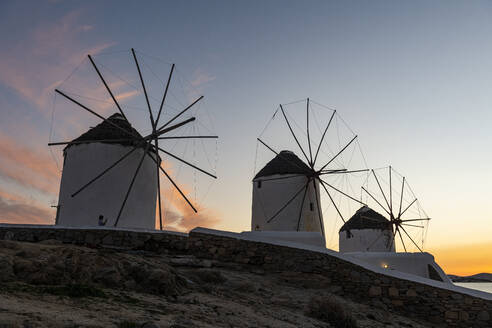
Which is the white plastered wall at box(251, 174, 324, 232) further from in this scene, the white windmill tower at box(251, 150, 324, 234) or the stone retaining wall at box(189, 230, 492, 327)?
the stone retaining wall at box(189, 230, 492, 327)

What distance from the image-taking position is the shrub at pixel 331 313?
645 centimetres

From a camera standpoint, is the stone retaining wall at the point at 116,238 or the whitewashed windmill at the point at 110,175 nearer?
the stone retaining wall at the point at 116,238

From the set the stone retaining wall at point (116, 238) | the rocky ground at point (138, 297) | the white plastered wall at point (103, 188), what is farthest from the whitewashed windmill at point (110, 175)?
the rocky ground at point (138, 297)

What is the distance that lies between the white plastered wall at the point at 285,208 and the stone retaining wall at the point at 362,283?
34.8 feet

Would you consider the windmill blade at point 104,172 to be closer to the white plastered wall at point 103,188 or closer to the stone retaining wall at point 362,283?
the white plastered wall at point 103,188

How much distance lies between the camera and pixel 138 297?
17.5ft

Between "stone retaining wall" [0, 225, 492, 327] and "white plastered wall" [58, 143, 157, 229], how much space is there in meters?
4.24

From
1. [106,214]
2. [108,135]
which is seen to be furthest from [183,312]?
[108,135]

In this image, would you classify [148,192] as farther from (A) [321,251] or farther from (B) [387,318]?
(B) [387,318]

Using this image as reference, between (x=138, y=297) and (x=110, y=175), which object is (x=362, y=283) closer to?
(x=138, y=297)

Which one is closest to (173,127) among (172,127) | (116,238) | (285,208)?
(172,127)

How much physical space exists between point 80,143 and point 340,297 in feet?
39.2

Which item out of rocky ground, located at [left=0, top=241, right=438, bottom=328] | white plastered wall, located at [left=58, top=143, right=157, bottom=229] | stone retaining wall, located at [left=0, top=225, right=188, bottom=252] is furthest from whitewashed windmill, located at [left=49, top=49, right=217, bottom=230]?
rocky ground, located at [left=0, top=241, right=438, bottom=328]

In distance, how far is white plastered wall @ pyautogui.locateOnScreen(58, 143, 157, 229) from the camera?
1475cm
